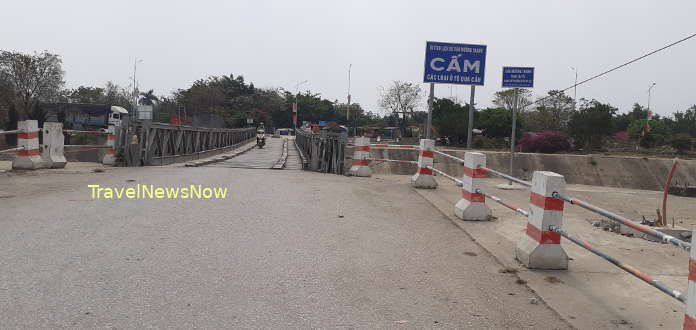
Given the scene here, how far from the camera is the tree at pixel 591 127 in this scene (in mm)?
39875

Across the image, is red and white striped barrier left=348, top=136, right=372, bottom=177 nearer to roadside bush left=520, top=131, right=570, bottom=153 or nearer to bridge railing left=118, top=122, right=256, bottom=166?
bridge railing left=118, top=122, right=256, bottom=166

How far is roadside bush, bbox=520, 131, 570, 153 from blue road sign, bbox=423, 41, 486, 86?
27.9 metres

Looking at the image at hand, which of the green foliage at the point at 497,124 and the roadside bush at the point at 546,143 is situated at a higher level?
the green foliage at the point at 497,124

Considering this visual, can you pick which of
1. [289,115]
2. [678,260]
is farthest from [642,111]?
[678,260]

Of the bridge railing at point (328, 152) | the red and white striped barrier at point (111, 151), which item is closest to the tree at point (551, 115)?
the bridge railing at point (328, 152)

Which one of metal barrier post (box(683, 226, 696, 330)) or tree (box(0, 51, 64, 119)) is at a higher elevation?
tree (box(0, 51, 64, 119))

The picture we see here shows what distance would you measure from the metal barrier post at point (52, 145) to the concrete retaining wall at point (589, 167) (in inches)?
670

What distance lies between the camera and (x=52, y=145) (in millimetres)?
12812

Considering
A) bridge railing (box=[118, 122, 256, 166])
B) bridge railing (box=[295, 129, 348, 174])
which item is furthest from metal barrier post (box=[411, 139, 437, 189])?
bridge railing (box=[118, 122, 256, 166])

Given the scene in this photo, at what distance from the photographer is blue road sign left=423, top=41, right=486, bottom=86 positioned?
1310cm

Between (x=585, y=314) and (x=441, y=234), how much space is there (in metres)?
2.84

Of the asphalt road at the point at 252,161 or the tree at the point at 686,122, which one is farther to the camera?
the tree at the point at 686,122

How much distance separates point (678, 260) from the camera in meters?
6.16

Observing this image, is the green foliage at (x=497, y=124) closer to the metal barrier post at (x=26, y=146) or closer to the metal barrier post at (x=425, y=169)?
the metal barrier post at (x=425, y=169)
